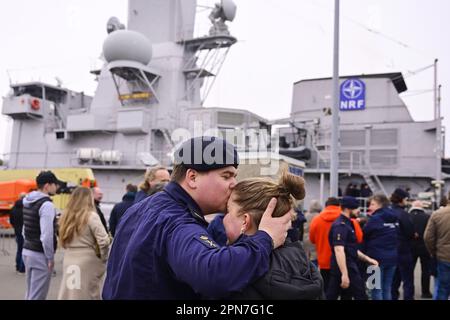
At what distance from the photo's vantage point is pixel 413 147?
16484mm

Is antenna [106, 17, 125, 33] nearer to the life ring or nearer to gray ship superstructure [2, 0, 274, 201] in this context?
gray ship superstructure [2, 0, 274, 201]

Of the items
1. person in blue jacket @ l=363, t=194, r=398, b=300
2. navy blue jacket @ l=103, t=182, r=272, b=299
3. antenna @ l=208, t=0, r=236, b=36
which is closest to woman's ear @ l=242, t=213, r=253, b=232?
navy blue jacket @ l=103, t=182, r=272, b=299

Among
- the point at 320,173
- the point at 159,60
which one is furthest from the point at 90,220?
the point at 159,60

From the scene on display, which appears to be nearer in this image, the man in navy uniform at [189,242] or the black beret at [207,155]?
the man in navy uniform at [189,242]

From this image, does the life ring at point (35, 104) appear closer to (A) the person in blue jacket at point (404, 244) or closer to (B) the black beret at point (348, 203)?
(A) the person in blue jacket at point (404, 244)

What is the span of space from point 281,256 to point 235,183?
1.09ft

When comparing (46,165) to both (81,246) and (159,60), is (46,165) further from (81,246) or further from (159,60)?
(81,246)

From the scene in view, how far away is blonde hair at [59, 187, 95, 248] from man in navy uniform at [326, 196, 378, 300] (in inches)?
110

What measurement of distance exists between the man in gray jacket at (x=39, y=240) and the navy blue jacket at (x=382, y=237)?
153 inches

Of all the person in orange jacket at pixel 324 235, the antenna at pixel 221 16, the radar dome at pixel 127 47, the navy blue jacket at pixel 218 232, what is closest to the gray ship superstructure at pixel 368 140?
the antenna at pixel 221 16

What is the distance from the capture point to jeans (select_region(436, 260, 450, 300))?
15.6 ft

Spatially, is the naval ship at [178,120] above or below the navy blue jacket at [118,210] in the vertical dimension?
above

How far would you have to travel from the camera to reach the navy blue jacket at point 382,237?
5.06 meters

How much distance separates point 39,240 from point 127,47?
57.9 feet
